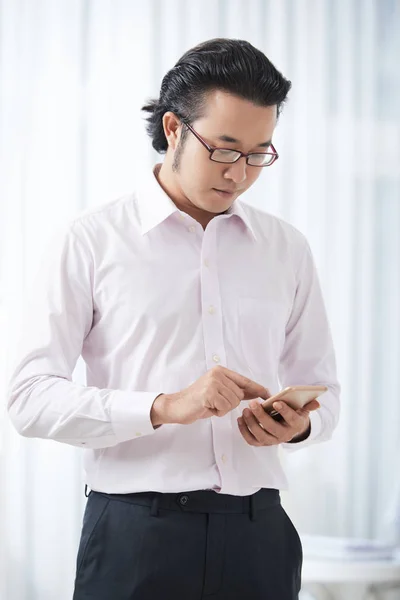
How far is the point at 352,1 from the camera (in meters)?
3.11

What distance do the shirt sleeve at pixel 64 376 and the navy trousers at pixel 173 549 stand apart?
5.7 inches

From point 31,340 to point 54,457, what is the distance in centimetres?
150

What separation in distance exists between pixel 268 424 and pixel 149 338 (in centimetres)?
27

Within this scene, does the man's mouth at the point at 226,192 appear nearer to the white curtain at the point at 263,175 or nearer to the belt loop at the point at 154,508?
the belt loop at the point at 154,508

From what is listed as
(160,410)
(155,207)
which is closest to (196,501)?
(160,410)

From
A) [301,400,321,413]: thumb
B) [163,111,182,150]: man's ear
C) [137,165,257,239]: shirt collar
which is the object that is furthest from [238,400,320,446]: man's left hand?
[163,111,182,150]: man's ear

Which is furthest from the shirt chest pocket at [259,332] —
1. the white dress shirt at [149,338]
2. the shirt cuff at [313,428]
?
the shirt cuff at [313,428]

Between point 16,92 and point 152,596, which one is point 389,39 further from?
point 152,596

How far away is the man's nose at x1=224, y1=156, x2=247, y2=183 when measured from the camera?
1.54 meters

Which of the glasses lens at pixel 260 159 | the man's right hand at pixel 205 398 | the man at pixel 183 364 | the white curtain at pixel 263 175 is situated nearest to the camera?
the man's right hand at pixel 205 398

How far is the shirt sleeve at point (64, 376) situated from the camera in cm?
143

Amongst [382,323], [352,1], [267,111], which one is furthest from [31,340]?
[352,1]

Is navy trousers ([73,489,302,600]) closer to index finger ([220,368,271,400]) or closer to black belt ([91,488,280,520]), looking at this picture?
black belt ([91,488,280,520])

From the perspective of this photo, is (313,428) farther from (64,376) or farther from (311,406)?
(64,376)
